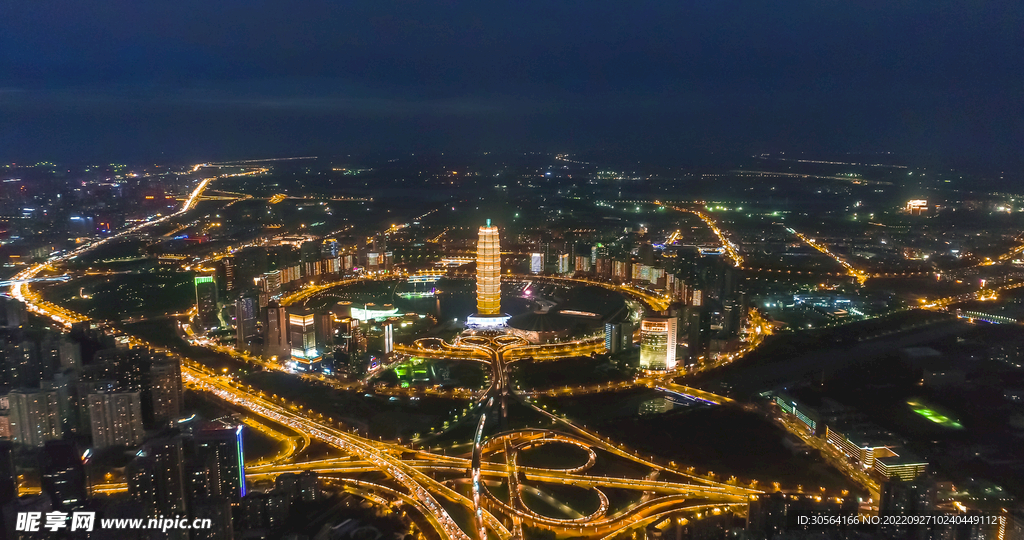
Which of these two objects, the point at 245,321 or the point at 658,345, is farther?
the point at 245,321

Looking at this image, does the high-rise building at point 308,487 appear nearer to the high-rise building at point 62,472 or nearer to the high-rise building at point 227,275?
the high-rise building at point 62,472

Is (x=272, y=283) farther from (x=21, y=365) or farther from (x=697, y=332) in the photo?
(x=697, y=332)

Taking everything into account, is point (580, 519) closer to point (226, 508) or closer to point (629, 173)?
point (226, 508)

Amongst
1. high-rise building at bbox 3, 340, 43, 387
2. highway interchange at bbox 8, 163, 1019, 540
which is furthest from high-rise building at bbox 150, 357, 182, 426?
high-rise building at bbox 3, 340, 43, 387

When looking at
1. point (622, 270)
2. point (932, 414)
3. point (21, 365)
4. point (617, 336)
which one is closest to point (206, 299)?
point (21, 365)

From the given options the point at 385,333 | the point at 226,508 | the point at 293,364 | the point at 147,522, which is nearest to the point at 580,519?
the point at 226,508

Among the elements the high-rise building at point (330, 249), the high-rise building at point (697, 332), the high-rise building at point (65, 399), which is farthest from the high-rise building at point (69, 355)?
the high-rise building at point (697, 332)
